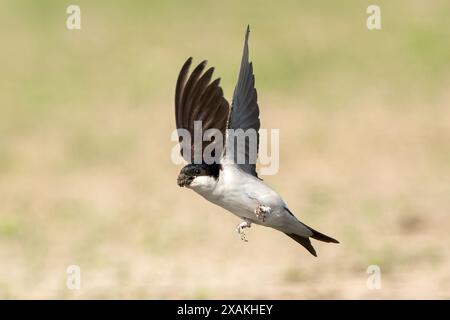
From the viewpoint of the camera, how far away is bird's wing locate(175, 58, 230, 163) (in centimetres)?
652

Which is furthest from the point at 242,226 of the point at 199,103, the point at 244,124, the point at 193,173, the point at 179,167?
the point at 179,167

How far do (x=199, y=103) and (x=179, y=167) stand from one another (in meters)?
6.90

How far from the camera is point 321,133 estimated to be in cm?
1399

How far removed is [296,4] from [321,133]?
11.3 ft

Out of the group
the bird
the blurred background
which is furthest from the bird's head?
the blurred background

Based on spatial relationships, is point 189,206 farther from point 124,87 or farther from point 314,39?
point 314,39

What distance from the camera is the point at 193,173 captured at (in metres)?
6.05

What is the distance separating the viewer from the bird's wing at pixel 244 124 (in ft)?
20.0

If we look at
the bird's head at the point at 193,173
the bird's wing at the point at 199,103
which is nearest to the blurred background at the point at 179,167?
the bird's wing at the point at 199,103

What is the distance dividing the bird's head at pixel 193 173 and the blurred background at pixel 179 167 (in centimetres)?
333

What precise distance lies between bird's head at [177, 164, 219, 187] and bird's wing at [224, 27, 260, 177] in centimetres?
17

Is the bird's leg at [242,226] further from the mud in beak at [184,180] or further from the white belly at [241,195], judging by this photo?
the mud in beak at [184,180]

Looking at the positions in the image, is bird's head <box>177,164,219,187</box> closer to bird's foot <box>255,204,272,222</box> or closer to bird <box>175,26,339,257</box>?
bird <box>175,26,339,257</box>

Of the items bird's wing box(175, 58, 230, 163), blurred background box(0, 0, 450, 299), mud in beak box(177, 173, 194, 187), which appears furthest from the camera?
blurred background box(0, 0, 450, 299)
